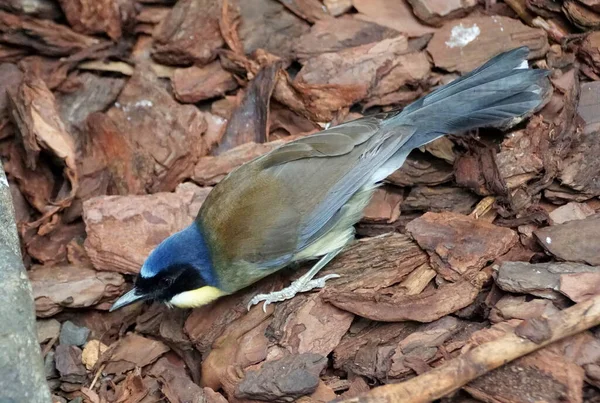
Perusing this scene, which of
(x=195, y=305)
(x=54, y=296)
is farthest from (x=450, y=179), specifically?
(x=54, y=296)

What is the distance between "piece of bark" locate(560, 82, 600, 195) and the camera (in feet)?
11.9

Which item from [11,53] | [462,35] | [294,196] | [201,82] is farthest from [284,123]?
[11,53]

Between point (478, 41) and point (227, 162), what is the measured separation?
1.59 m

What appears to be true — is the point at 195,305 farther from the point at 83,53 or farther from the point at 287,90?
the point at 83,53

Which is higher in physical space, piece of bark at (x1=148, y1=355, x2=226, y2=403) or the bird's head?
the bird's head

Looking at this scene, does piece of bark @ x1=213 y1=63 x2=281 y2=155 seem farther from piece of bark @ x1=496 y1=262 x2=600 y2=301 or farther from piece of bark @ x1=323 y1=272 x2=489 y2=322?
piece of bark @ x1=496 y1=262 x2=600 y2=301

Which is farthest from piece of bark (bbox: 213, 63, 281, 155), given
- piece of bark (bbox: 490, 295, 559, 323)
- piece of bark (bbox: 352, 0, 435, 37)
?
piece of bark (bbox: 490, 295, 559, 323)

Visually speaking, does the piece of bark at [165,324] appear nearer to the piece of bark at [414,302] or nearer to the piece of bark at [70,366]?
the piece of bark at [70,366]

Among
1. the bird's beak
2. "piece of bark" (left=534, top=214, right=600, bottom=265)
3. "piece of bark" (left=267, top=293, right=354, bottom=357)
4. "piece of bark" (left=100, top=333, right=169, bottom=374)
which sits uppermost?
"piece of bark" (left=534, top=214, right=600, bottom=265)

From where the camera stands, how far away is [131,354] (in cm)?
390

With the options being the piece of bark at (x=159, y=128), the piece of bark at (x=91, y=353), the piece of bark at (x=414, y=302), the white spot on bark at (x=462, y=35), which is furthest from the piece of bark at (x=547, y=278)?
the piece of bark at (x=91, y=353)

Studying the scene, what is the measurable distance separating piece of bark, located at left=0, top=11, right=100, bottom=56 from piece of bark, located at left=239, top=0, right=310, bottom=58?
0.95 meters

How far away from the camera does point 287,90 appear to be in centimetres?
442

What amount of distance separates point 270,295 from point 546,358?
141 cm
